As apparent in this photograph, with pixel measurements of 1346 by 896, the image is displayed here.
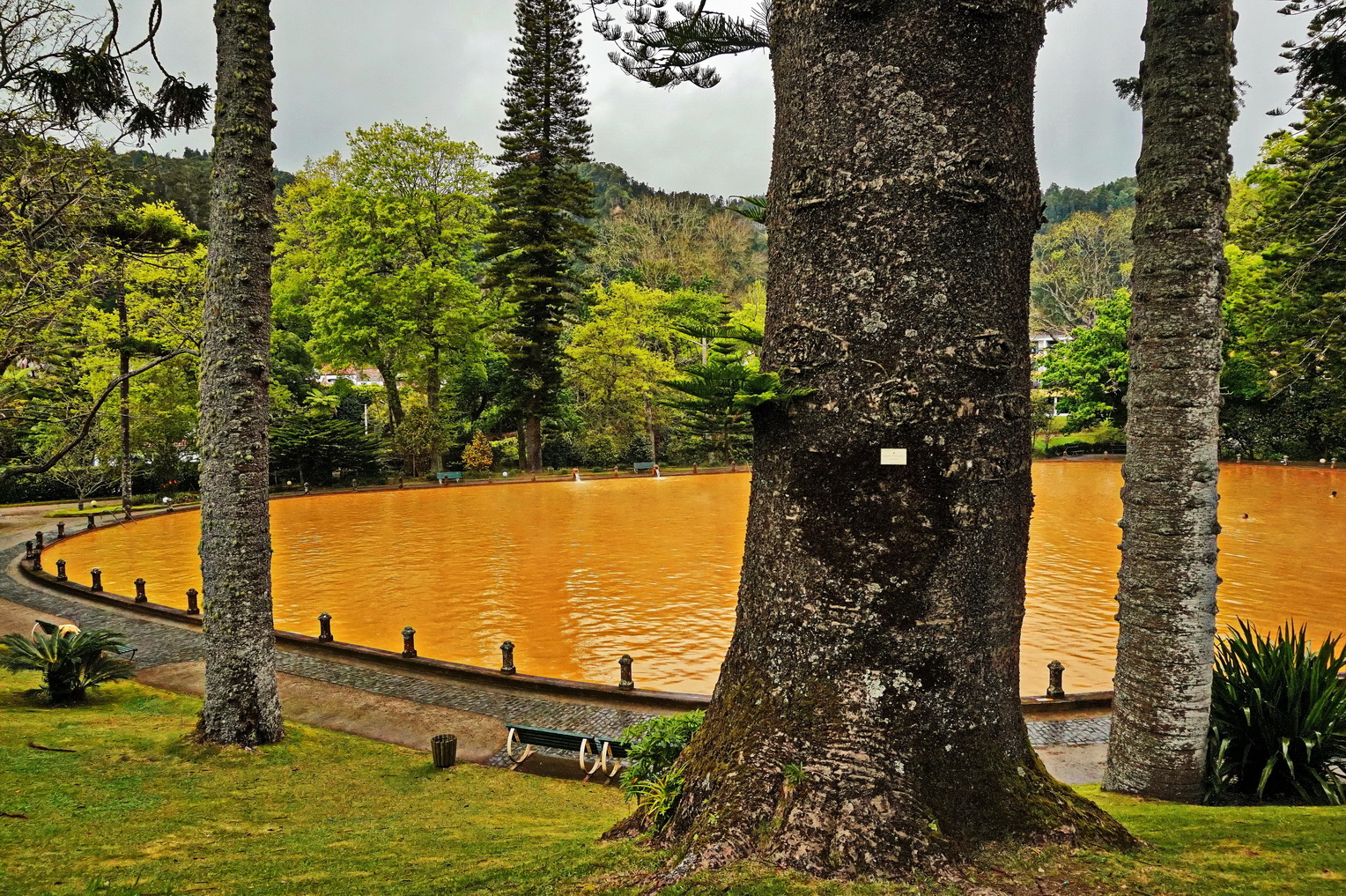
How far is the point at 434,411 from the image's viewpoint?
32.7m

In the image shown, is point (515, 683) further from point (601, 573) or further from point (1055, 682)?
point (601, 573)

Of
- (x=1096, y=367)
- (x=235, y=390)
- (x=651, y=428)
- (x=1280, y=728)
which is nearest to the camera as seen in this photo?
(x=1280, y=728)

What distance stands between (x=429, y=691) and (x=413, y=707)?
594 millimetres

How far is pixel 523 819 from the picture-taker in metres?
4.66

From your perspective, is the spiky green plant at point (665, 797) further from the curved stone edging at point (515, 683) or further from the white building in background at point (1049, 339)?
the white building in background at point (1049, 339)

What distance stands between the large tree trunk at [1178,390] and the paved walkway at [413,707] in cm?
200

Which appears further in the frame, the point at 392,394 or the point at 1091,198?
the point at 1091,198

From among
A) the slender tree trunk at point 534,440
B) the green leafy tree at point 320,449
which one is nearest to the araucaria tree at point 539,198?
the slender tree trunk at point 534,440

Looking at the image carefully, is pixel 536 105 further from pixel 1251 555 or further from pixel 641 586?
pixel 1251 555

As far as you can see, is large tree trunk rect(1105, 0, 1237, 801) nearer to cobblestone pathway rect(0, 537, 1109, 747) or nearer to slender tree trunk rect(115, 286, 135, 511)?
cobblestone pathway rect(0, 537, 1109, 747)

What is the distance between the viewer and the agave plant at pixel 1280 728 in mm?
4523

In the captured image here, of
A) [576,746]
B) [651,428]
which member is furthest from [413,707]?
[651,428]

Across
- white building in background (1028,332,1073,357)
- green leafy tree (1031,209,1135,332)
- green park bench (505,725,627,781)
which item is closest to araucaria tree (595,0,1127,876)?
green park bench (505,725,627,781)

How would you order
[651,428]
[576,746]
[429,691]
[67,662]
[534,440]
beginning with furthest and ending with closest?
[651,428]
[534,440]
[429,691]
[67,662]
[576,746]
